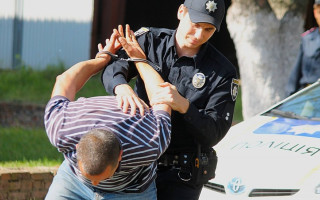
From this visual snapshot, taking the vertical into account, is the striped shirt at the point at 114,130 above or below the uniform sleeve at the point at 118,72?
below

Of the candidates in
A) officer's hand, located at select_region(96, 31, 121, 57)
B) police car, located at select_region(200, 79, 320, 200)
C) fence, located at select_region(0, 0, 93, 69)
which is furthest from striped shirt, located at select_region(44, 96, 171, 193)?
fence, located at select_region(0, 0, 93, 69)

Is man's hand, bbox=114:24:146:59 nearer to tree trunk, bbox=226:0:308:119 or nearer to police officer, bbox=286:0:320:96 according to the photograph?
police officer, bbox=286:0:320:96

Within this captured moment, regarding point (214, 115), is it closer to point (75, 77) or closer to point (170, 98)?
point (170, 98)

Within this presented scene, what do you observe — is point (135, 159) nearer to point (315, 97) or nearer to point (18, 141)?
point (315, 97)

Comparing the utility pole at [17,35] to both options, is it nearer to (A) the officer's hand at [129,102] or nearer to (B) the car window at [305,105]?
(B) the car window at [305,105]

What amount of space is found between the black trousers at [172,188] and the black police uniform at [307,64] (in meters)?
3.69

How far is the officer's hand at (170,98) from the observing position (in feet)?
11.2

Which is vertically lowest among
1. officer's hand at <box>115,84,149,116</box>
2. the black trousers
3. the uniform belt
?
the black trousers

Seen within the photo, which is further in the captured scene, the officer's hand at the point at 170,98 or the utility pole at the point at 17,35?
the utility pole at the point at 17,35

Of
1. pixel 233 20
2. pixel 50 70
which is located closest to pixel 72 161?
pixel 233 20

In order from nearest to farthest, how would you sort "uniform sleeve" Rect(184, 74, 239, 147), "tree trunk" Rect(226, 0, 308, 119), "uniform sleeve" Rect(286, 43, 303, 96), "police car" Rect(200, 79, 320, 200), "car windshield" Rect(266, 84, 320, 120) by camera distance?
"uniform sleeve" Rect(184, 74, 239, 147) < "police car" Rect(200, 79, 320, 200) < "car windshield" Rect(266, 84, 320, 120) < "uniform sleeve" Rect(286, 43, 303, 96) < "tree trunk" Rect(226, 0, 308, 119)

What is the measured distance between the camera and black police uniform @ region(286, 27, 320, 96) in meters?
7.20

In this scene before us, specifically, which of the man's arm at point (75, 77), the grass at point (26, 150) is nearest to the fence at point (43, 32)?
the grass at point (26, 150)

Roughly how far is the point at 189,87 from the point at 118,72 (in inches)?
13.5
